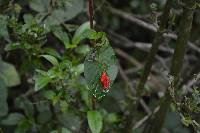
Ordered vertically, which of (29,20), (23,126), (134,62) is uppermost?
(29,20)

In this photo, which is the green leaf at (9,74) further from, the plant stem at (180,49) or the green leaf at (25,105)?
the plant stem at (180,49)

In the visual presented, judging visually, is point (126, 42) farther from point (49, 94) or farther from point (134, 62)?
point (49, 94)

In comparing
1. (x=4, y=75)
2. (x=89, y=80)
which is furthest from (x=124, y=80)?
(x=89, y=80)

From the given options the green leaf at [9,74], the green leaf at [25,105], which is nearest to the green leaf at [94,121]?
the green leaf at [25,105]

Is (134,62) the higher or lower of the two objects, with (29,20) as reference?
lower

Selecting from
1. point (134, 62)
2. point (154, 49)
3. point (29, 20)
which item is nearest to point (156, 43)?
point (154, 49)
